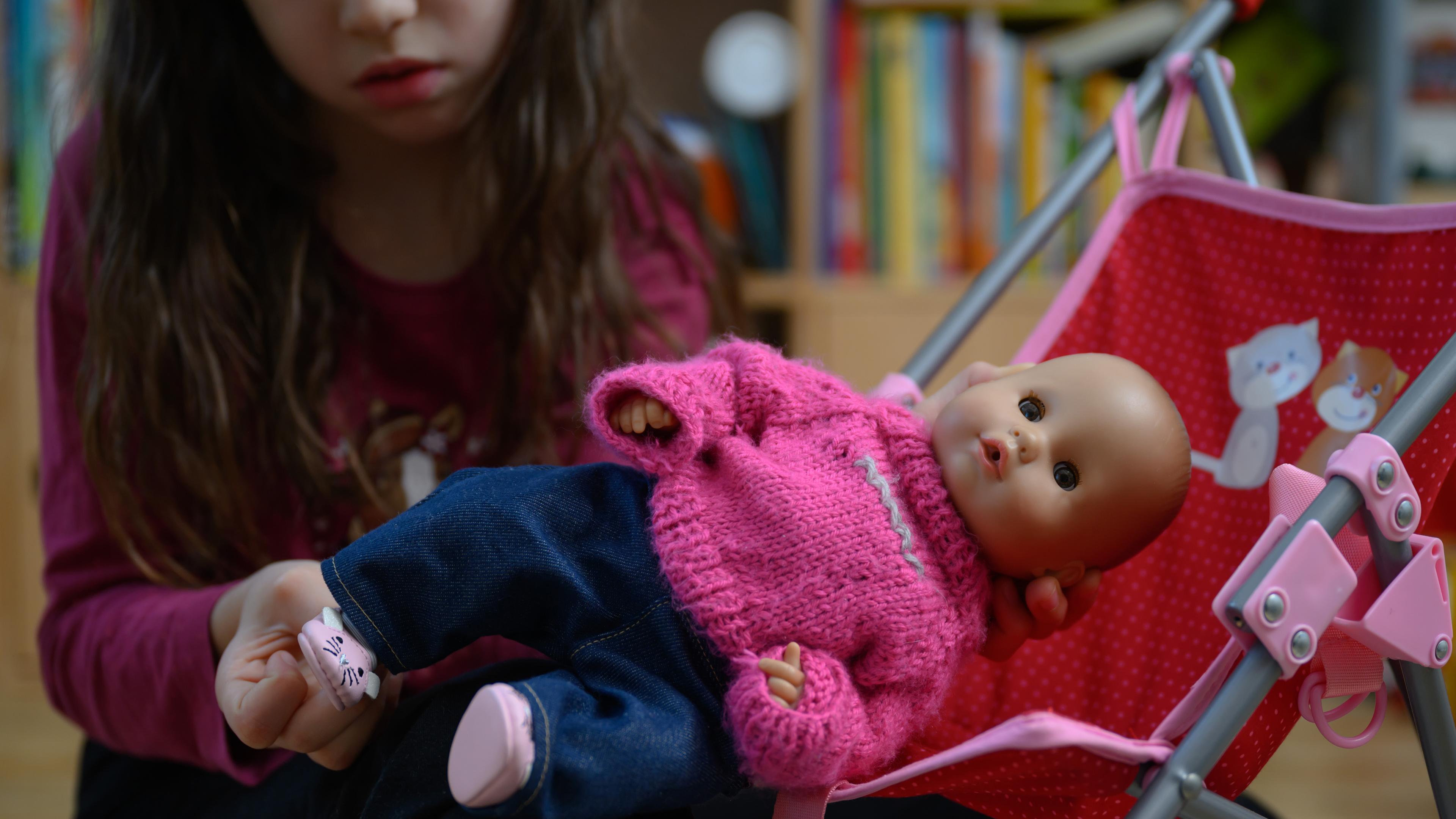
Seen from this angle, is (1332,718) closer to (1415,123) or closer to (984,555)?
(984,555)

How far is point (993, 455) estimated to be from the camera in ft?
2.08

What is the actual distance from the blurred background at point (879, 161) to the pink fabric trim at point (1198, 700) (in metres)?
0.98

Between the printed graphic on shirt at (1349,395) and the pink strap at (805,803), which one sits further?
the printed graphic on shirt at (1349,395)

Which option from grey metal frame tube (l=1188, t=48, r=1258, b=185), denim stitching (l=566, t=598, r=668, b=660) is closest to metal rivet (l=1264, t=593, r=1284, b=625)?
denim stitching (l=566, t=598, r=668, b=660)

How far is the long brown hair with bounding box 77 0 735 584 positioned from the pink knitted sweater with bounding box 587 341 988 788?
0.28m

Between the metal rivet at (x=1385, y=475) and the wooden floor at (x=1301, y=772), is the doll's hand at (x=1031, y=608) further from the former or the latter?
the wooden floor at (x=1301, y=772)

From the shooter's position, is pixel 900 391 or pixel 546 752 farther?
pixel 900 391

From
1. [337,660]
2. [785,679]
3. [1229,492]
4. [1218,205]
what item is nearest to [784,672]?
[785,679]

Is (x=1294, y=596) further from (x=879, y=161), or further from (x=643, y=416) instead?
(x=879, y=161)

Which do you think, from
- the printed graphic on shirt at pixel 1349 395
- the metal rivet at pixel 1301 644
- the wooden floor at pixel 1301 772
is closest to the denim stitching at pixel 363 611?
the metal rivet at pixel 1301 644

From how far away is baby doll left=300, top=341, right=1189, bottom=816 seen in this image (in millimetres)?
563

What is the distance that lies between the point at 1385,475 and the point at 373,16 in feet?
2.15

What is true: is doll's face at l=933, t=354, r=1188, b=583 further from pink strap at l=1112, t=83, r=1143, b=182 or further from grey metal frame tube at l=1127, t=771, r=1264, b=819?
pink strap at l=1112, t=83, r=1143, b=182

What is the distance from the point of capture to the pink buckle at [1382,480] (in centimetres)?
58
